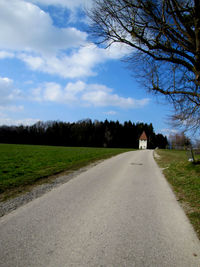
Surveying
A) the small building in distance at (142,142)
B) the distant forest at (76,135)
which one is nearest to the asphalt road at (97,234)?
the distant forest at (76,135)

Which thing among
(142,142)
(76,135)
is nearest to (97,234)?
(76,135)

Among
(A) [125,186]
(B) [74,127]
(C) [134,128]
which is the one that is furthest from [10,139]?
(A) [125,186]

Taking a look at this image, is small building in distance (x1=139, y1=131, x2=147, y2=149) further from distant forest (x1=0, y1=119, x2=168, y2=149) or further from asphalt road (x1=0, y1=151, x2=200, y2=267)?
asphalt road (x1=0, y1=151, x2=200, y2=267)

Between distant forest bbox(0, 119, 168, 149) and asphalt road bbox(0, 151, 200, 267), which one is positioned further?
distant forest bbox(0, 119, 168, 149)

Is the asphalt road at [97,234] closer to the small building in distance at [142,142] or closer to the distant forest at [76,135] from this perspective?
the distant forest at [76,135]

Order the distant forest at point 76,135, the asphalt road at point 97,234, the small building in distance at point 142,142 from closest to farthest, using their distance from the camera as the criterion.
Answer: the asphalt road at point 97,234 → the distant forest at point 76,135 → the small building in distance at point 142,142

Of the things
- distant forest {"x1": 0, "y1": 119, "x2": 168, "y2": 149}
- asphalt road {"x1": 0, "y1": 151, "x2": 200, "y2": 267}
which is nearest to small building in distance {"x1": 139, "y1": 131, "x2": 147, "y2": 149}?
distant forest {"x1": 0, "y1": 119, "x2": 168, "y2": 149}

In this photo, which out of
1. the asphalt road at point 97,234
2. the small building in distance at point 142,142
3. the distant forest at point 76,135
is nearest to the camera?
the asphalt road at point 97,234

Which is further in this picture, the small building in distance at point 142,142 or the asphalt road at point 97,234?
the small building in distance at point 142,142

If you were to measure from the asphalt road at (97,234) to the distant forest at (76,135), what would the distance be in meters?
70.0

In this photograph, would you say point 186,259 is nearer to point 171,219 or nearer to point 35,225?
point 171,219

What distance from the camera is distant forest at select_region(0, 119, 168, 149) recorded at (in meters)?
75.0

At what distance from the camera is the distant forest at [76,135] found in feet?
246

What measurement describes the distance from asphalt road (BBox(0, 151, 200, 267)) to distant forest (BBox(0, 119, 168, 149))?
69975 millimetres
